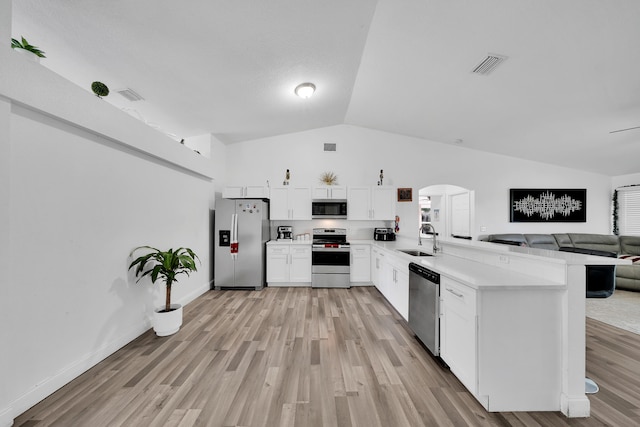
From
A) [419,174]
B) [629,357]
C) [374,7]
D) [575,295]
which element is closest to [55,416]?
[575,295]

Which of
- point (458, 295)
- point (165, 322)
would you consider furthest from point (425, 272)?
point (165, 322)

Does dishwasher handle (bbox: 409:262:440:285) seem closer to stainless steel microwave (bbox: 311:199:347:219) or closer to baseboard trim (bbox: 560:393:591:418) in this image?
baseboard trim (bbox: 560:393:591:418)

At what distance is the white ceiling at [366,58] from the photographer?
194 centimetres

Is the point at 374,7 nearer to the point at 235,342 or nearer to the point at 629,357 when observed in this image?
the point at 235,342

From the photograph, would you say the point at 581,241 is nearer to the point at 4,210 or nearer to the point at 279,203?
the point at 279,203

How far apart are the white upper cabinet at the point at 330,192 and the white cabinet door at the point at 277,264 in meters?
1.24

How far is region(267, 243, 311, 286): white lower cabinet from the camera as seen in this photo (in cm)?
446

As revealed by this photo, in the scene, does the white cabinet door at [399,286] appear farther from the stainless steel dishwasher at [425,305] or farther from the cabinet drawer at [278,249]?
the cabinet drawer at [278,249]

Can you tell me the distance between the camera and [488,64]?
8.45ft

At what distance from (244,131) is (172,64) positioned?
2063mm

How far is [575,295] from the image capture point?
1.56 meters

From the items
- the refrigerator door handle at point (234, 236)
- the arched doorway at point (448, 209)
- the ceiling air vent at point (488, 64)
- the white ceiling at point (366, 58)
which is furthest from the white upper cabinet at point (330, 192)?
the ceiling air vent at point (488, 64)

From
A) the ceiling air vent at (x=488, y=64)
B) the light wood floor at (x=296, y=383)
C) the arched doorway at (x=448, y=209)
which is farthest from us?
the arched doorway at (x=448, y=209)

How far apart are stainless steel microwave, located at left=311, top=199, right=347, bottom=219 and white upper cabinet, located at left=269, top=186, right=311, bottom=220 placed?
4.8 inches
